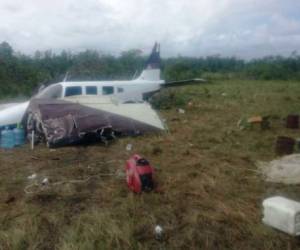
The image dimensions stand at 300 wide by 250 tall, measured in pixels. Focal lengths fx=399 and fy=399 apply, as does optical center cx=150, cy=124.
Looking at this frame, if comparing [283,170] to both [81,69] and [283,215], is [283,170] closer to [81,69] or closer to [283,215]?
[283,215]

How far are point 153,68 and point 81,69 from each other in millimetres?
7980

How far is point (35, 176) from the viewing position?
22.4ft

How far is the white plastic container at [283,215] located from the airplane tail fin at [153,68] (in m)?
12.5

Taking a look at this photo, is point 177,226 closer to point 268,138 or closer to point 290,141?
point 290,141

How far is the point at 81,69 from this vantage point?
943 inches

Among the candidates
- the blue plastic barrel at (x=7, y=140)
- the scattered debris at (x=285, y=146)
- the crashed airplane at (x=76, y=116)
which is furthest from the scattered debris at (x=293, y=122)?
the blue plastic barrel at (x=7, y=140)

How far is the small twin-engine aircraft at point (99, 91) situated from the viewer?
412 inches

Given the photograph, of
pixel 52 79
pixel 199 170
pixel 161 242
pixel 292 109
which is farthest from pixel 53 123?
pixel 52 79

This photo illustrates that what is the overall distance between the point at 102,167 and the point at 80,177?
0.69 m

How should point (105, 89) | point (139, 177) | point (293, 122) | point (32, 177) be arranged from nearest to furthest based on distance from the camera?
point (139, 177), point (32, 177), point (293, 122), point (105, 89)

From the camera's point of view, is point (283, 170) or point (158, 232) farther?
point (283, 170)

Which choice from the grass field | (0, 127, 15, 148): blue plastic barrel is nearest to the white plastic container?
the grass field

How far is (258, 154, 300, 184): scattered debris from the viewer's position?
6441mm

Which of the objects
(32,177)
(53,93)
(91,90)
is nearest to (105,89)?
(91,90)
